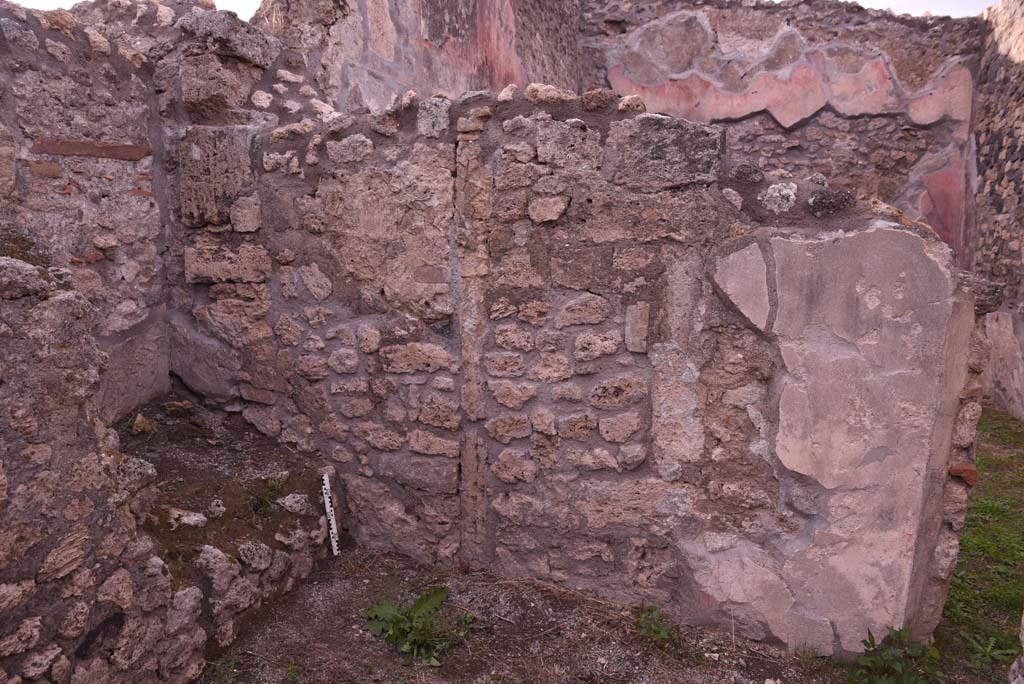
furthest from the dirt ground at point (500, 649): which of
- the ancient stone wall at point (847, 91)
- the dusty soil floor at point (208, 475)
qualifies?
the ancient stone wall at point (847, 91)

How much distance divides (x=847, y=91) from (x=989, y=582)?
5.58 metres

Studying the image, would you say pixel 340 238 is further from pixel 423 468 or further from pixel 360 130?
pixel 423 468

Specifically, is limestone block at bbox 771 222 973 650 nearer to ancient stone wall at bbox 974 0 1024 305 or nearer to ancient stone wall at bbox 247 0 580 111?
ancient stone wall at bbox 247 0 580 111

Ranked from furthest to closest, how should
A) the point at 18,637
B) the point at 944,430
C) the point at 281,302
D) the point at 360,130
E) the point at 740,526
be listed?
the point at 281,302 < the point at 360,130 < the point at 740,526 < the point at 944,430 < the point at 18,637

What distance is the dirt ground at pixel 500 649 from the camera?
2.29 metres

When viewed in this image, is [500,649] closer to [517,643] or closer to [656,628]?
[517,643]

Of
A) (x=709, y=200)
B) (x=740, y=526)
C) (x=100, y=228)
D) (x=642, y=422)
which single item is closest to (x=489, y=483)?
(x=642, y=422)

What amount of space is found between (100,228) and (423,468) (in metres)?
1.59

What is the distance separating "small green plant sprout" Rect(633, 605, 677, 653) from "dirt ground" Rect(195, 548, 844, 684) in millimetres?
21

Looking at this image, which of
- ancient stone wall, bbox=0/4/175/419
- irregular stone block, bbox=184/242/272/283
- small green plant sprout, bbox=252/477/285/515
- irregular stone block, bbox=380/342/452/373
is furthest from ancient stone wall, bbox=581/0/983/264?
small green plant sprout, bbox=252/477/285/515

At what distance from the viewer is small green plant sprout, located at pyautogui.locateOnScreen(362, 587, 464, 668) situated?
238 cm

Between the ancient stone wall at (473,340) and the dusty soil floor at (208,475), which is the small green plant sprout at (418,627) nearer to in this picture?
the ancient stone wall at (473,340)

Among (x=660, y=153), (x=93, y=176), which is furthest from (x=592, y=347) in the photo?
(x=93, y=176)

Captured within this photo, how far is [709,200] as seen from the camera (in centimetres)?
235
